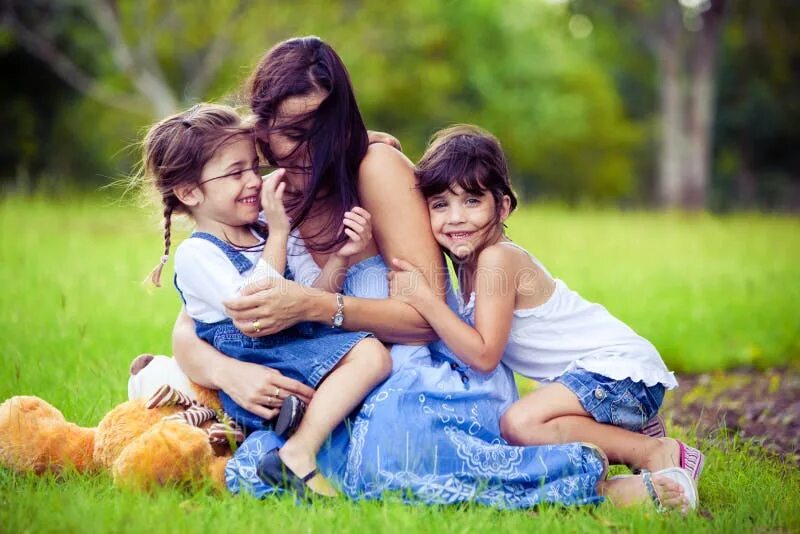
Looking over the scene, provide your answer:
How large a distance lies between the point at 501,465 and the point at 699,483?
860 mm

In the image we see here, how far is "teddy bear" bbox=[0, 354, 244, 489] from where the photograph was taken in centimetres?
309

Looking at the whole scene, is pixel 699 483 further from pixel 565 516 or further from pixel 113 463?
pixel 113 463

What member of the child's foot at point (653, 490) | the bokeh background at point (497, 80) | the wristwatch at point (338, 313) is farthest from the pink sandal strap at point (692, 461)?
the bokeh background at point (497, 80)

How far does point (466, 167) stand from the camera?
354 cm

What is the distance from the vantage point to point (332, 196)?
353 cm

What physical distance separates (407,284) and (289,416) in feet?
2.19

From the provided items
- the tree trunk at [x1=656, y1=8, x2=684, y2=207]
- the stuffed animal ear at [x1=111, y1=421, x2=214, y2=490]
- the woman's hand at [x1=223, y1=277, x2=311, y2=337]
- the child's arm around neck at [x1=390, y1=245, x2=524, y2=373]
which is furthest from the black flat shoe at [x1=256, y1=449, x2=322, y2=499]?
the tree trunk at [x1=656, y1=8, x2=684, y2=207]

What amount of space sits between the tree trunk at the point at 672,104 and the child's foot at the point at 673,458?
1848cm

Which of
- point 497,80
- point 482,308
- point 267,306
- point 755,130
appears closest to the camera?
point 267,306

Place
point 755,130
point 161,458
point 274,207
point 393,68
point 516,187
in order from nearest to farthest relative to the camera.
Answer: point 161,458 < point 274,207 < point 516,187 < point 393,68 < point 755,130

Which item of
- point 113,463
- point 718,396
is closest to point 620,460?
point 113,463

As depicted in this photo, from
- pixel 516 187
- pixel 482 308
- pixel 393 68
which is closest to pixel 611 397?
pixel 482 308

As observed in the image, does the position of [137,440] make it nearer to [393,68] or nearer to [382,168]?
[382,168]

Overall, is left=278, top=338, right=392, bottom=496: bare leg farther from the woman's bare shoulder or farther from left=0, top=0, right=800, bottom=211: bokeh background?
left=0, top=0, right=800, bottom=211: bokeh background
